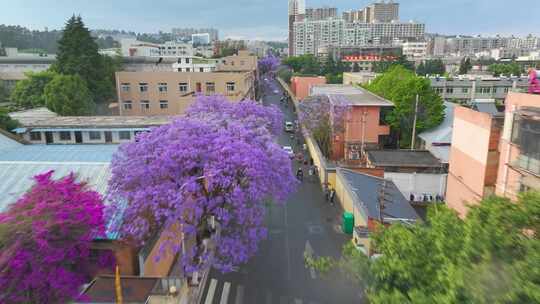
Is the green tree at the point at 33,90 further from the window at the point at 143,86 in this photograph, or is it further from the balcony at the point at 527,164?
the balcony at the point at 527,164

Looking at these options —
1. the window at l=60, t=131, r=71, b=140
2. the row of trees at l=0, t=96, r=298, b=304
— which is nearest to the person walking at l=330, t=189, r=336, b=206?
the row of trees at l=0, t=96, r=298, b=304

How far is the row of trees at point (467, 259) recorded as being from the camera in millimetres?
4090

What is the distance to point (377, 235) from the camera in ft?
24.9

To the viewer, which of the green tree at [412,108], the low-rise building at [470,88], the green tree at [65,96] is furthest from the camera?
the low-rise building at [470,88]

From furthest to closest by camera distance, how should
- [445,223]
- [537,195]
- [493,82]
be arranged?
1. [493,82]
2. [445,223]
3. [537,195]

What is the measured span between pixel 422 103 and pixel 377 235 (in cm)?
2262

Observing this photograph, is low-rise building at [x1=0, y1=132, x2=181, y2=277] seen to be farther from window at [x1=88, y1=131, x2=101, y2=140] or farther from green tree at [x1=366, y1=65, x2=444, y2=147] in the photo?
green tree at [x1=366, y1=65, x2=444, y2=147]

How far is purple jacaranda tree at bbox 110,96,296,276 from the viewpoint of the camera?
10523mm

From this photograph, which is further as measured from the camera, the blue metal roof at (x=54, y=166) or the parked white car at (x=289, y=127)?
the parked white car at (x=289, y=127)

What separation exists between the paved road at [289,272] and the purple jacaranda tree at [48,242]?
435 centimetres

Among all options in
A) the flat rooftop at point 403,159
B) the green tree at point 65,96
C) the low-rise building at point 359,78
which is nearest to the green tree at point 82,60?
the green tree at point 65,96

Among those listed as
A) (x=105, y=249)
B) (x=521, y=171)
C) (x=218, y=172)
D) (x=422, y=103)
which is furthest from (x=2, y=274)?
(x=422, y=103)

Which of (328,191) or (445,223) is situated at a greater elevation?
(445,223)

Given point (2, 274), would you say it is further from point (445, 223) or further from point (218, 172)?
point (445, 223)
